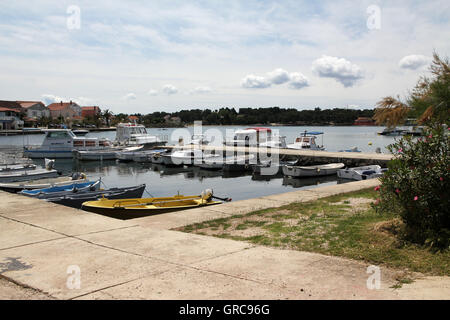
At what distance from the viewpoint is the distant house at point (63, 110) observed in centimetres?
15362

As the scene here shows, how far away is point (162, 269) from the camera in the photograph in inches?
218

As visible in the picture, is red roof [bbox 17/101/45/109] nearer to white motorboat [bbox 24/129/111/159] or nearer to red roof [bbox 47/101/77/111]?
red roof [bbox 47/101/77/111]

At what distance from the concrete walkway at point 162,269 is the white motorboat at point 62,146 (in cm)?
3834

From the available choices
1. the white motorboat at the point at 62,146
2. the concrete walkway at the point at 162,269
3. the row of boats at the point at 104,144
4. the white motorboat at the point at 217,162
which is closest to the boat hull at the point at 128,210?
the concrete walkway at the point at 162,269

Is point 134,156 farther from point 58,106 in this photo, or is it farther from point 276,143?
point 58,106

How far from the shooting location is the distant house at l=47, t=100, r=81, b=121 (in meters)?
154

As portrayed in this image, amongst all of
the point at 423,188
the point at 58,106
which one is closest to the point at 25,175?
the point at 423,188

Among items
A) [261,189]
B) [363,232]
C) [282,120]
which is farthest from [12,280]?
[282,120]

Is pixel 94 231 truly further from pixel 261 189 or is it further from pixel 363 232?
pixel 261 189

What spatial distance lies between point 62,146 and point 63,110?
393 feet

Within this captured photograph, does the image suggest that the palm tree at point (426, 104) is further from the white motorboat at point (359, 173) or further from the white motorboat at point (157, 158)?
the white motorboat at point (157, 158)

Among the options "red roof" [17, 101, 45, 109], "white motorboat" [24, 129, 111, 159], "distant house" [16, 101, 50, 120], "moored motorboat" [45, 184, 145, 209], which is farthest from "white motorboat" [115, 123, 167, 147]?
"red roof" [17, 101, 45, 109]

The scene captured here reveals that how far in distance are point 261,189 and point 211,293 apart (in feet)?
72.0
